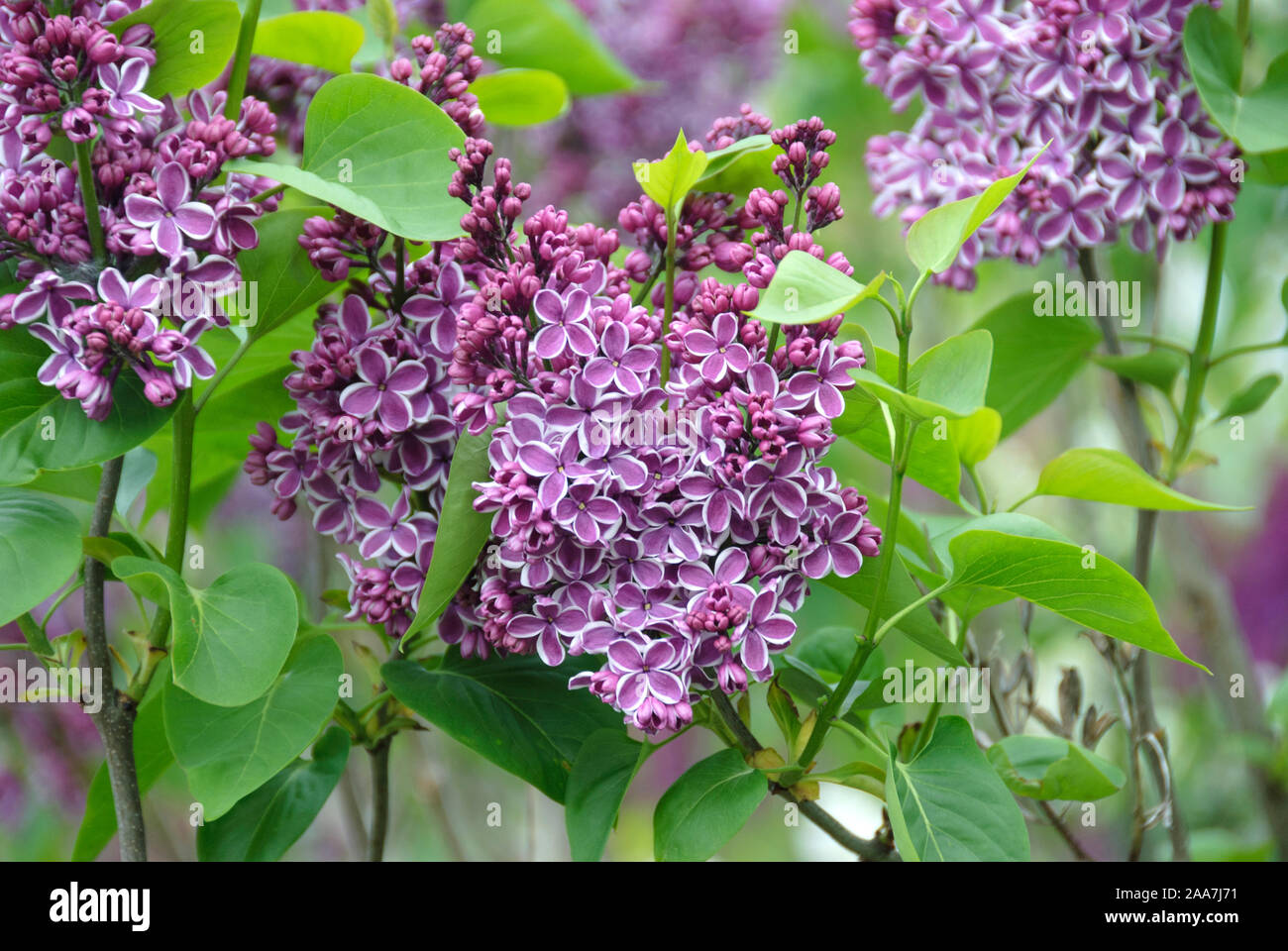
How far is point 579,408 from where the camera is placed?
1.80 ft

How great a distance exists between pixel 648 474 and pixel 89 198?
332 mm

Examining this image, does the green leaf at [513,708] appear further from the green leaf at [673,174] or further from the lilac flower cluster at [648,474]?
the green leaf at [673,174]

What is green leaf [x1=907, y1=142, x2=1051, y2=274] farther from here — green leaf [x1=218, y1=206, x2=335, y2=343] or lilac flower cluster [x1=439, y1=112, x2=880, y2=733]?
green leaf [x1=218, y1=206, x2=335, y2=343]

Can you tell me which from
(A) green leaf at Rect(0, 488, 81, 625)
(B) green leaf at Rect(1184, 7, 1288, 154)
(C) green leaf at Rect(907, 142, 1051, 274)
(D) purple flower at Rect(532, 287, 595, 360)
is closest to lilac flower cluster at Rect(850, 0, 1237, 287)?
(B) green leaf at Rect(1184, 7, 1288, 154)

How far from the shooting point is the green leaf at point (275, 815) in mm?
663

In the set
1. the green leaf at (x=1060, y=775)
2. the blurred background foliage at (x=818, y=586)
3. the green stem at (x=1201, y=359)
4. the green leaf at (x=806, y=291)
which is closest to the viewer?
the green leaf at (x=806, y=291)

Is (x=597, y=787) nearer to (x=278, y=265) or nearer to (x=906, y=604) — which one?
(x=906, y=604)

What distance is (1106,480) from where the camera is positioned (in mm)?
Result: 621

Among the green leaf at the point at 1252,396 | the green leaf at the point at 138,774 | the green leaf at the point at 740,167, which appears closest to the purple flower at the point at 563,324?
the green leaf at the point at 740,167

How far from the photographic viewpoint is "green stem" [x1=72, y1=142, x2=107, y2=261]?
58 centimetres

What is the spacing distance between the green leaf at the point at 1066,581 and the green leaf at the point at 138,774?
510 mm

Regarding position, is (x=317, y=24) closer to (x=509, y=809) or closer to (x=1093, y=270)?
(x=1093, y=270)

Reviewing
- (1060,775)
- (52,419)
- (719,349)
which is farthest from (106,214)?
(1060,775)

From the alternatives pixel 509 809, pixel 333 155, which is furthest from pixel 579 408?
pixel 509 809
